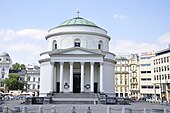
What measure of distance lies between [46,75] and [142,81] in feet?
132

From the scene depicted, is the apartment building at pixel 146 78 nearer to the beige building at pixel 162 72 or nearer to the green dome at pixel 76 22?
the beige building at pixel 162 72

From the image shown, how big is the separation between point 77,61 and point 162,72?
3153 cm

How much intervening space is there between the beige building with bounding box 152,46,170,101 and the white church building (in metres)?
18.3

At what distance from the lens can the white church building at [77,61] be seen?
5234cm

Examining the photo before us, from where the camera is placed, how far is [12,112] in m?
24.1

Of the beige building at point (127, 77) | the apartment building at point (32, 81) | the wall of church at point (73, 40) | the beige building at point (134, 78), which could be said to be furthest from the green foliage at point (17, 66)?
the wall of church at point (73, 40)

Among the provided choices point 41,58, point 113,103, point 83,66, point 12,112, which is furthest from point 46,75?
point 12,112

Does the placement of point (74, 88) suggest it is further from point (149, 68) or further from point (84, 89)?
point (149, 68)

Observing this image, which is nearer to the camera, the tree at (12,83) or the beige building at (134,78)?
the beige building at (134,78)

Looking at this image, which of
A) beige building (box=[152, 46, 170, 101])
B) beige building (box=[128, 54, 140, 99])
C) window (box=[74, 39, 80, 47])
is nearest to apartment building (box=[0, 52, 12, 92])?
beige building (box=[128, 54, 140, 99])

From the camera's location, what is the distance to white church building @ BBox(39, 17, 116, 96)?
52.3m

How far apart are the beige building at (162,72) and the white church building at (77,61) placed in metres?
18.3

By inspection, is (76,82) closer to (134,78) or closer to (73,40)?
(73,40)

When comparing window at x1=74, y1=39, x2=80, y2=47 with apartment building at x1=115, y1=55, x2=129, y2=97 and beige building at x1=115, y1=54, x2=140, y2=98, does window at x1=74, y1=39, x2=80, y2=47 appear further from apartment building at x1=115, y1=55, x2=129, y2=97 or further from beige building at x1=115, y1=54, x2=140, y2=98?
apartment building at x1=115, y1=55, x2=129, y2=97
